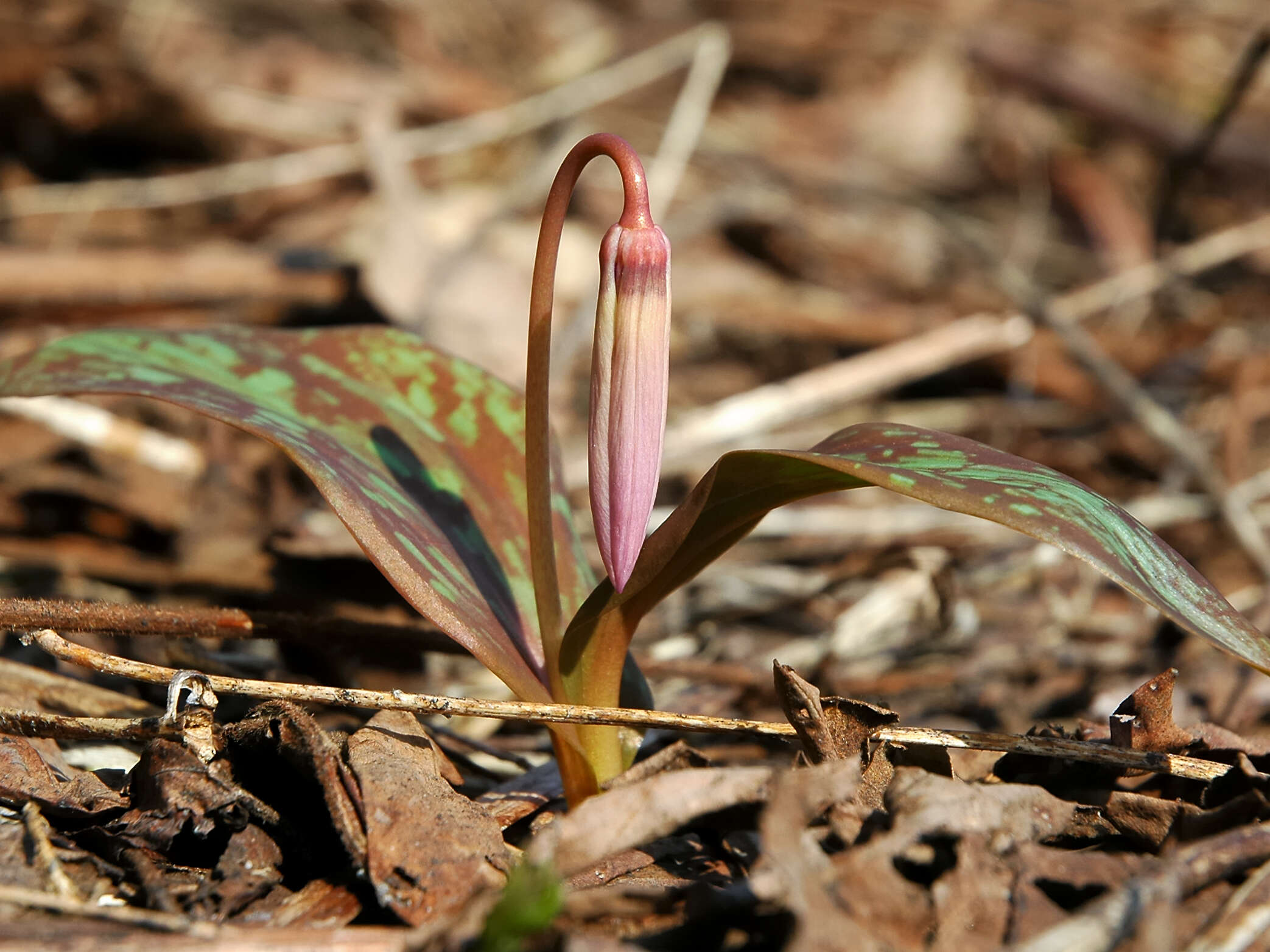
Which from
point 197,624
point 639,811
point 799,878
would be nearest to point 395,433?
point 197,624

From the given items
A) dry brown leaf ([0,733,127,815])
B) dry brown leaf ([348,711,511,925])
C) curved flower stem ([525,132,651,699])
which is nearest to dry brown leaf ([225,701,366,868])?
dry brown leaf ([348,711,511,925])

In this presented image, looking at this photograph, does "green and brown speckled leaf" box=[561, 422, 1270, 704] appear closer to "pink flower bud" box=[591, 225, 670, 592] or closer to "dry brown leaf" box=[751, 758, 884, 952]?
"pink flower bud" box=[591, 225, 670, 592]

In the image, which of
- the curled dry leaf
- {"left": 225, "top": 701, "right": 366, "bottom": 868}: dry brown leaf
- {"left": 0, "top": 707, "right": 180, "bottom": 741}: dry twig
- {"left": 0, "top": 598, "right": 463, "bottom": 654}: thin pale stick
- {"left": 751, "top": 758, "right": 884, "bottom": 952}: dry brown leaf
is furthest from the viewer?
{"left": 0, "top": 598, "right": 463, "bottom": 654}: thin pale stick

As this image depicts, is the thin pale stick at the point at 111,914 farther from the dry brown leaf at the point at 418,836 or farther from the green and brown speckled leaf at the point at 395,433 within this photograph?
the green and brown speckled leaf at the point at 395,433

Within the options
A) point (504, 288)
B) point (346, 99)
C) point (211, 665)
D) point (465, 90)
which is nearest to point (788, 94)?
point (465, 90)

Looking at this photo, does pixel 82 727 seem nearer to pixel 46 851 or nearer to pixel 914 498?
pixel 46 851

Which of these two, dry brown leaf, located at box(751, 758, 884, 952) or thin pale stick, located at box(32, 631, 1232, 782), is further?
thin pale stick, located at box(32, 631, 1232, 782)
